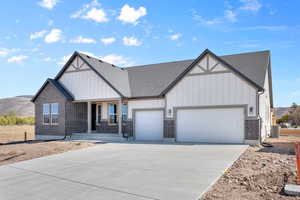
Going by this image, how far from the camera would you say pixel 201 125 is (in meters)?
17.1

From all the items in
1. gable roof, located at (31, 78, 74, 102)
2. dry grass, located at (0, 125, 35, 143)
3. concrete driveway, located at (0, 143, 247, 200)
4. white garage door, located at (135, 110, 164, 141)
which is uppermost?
gable roof, located at (31, 78, 74, 102)

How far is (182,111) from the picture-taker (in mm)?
17750

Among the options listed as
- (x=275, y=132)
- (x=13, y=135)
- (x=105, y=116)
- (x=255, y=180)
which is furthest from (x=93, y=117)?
(x=255, y=180)

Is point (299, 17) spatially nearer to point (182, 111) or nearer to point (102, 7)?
point (182, 111)

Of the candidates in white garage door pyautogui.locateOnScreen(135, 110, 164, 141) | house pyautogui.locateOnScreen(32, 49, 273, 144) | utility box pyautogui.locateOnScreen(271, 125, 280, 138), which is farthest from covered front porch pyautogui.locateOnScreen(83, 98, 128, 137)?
utility box pyautogui.locateOnScreen(271, 125, 280, 138)

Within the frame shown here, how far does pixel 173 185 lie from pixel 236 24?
11299 mm

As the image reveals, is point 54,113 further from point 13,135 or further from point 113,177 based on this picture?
point 113,177

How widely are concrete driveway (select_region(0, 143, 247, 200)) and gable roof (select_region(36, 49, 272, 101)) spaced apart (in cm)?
821

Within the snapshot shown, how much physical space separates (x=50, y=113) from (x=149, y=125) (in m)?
9.26

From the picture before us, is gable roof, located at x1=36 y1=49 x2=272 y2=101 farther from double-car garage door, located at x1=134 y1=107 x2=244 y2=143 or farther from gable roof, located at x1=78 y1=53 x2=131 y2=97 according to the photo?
double-car garage door, located at x1=134 y1=107 x2=244 y2=143

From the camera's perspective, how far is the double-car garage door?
16.0 m

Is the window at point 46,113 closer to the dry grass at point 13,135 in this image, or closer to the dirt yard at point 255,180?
the dry grass at point 13,135

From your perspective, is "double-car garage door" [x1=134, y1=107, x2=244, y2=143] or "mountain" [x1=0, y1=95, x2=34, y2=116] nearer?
"double-car garage door" [x1=134, y1=107, x2=244, y2=143]

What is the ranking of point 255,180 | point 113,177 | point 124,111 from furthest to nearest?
point 124,111, point 113,177, point 255,180
